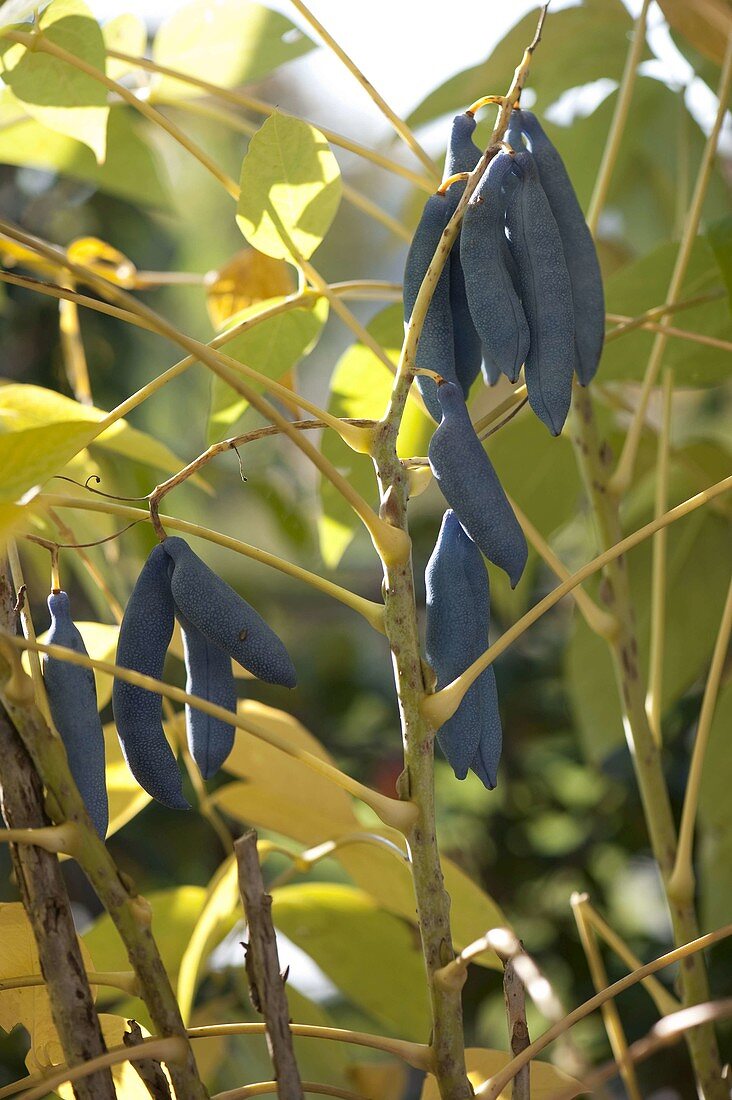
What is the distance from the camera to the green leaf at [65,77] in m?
0.25

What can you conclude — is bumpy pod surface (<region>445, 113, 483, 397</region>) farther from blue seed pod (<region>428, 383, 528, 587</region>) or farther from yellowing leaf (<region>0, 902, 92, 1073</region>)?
yellowing leaf (<region>0, 902, 92, 1073</region>)

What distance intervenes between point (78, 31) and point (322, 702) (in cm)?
70

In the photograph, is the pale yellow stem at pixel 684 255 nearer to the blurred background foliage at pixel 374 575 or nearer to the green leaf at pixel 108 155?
the blurred background foliage at pixel 374 575

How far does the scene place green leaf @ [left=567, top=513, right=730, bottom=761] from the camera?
45 cm

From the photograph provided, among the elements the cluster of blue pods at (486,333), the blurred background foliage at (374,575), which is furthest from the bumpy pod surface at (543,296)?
the blurred background foliage at (374,575)

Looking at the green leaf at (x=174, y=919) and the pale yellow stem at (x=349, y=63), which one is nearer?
the pale yellow stem at (x=349, y=63)

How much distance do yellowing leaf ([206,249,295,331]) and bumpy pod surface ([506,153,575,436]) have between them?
22 cm

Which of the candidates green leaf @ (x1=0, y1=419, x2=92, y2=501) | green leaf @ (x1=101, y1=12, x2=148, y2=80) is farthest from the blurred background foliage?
green leaf @ (x1=0, y1=419, x2=92, y2=501)

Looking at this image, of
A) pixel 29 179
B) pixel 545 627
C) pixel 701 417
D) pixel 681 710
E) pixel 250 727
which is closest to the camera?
pixel 250 727

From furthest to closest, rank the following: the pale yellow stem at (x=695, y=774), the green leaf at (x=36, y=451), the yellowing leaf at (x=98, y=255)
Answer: the yellowing leaf at (x=98, y=255)
the pale yellow stem at (x=695, y=774)
the green leaf at (x=36, y=451)

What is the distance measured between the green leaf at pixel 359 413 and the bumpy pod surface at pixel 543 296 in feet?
0.41

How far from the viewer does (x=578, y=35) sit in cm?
45

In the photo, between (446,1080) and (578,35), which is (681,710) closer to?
(578,35)

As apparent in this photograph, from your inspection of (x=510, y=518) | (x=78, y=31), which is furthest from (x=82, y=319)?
(x=510, y=518)
